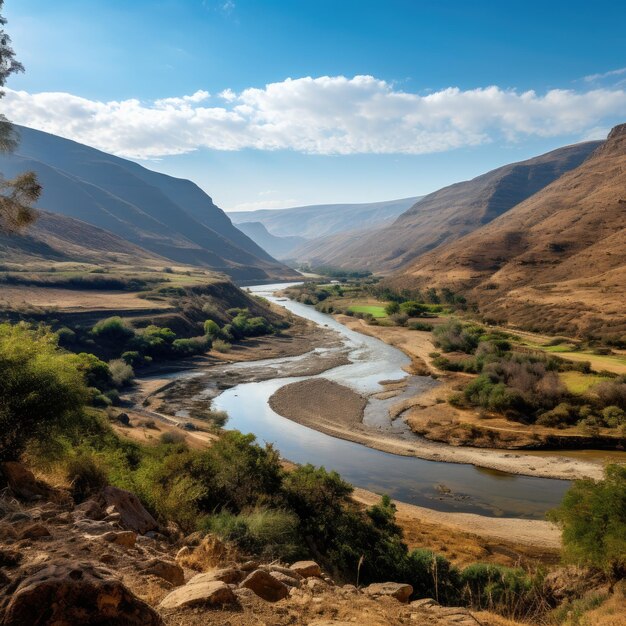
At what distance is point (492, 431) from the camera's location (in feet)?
119

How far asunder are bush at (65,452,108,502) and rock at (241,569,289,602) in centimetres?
564

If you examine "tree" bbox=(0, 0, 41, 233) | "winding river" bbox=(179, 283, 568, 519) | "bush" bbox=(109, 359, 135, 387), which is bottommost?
"bush" bbox=(109, 359, 135, 387)

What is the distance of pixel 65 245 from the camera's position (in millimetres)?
119562

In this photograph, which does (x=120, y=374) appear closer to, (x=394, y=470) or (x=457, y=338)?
(x=394, y=470)

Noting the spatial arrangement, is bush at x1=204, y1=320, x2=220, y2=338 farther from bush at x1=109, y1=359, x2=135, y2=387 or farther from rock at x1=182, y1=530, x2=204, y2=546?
rock at x1=182, y1=530, x2=204, y2=546

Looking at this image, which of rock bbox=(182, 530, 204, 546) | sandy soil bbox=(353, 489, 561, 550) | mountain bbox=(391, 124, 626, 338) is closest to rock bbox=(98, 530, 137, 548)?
rock bbox=(182, 530, 204, 546)

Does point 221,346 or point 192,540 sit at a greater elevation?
point 192,540

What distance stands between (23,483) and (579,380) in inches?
1766

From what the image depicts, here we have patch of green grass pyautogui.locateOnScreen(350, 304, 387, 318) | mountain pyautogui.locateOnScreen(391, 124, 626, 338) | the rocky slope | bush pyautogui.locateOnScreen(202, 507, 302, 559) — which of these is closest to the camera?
the rocky slope

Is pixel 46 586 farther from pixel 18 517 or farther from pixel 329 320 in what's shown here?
pixel 329 320

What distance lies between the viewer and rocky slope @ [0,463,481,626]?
4371mm

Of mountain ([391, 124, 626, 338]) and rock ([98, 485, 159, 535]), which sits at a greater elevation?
→ mountain ([391, 124, 626, 338])

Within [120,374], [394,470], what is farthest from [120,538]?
[120,374]

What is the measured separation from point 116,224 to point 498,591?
20997cm
